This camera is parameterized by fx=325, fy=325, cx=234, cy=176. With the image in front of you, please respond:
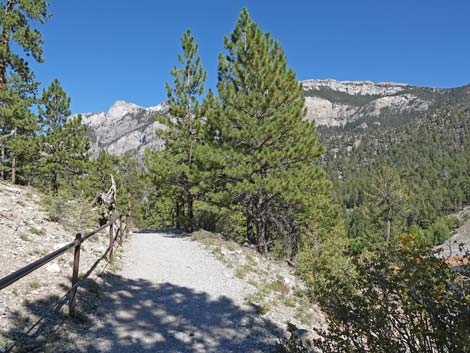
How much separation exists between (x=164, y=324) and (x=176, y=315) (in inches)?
16.0

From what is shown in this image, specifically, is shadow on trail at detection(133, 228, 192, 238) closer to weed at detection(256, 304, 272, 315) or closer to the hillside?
the hillside

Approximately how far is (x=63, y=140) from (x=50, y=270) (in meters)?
18.5

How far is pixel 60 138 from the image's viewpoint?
21.6 metres

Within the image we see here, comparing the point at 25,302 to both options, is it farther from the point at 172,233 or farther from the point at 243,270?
the point at 172,233

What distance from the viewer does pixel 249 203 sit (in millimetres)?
14688

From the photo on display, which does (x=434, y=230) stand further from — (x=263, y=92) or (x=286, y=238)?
(x=263, y=92)

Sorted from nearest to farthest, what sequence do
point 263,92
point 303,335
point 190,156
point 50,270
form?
1. point 303,335
2. point 50,270
3. point 263,92
4. point 190,156

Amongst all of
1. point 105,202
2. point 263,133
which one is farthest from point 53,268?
point 263,133

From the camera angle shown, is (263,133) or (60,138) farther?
(60,138)

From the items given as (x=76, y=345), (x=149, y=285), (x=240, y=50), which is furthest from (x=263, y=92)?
(x=76, y=345)

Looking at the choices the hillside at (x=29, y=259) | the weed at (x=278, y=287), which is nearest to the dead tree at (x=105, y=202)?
the hillside at (x=29, y=259)

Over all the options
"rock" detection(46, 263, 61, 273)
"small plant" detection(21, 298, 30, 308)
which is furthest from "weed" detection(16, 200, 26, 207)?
"small plant" detection(21, 298, 30, 308)

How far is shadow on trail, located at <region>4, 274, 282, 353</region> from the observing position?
4.16 metres

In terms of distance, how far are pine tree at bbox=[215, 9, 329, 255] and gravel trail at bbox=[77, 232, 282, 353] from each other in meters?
5.19
